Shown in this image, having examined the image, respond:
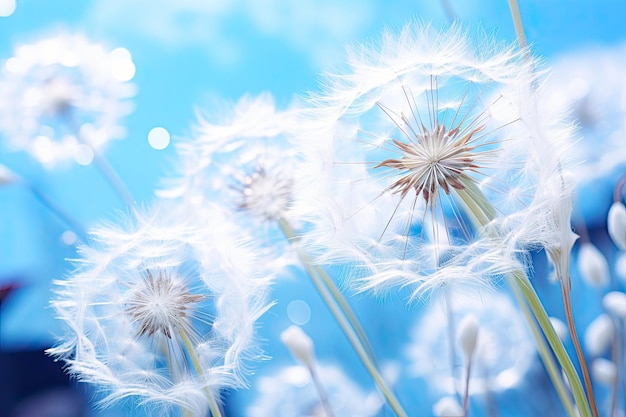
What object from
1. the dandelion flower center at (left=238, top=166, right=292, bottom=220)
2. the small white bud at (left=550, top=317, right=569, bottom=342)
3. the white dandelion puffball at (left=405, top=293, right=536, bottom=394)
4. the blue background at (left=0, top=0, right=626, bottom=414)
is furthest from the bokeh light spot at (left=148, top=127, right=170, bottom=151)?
the small white bud at (left=550, top=317, right=569, bottom=342)

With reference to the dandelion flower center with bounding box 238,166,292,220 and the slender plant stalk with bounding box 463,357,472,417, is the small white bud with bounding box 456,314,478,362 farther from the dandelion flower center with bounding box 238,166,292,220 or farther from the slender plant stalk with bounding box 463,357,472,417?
the dandelion flower center with bounding box 238,166,292,220

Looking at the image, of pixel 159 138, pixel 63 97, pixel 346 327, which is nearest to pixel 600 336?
pixel 346 327

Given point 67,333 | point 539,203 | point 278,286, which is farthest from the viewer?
point 278,286

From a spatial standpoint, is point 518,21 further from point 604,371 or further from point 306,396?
point 306,396

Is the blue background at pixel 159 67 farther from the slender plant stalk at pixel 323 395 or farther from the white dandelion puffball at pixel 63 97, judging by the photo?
the slender plant stalk at pixel 323 395

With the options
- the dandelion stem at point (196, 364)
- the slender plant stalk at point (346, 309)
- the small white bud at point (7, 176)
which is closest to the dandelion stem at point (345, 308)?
the slender plant stalk at point (346, 309)

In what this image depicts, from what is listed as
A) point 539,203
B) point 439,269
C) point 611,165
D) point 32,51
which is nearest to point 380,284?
point 439,269

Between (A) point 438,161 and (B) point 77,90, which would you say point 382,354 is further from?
(B) point 77,90
